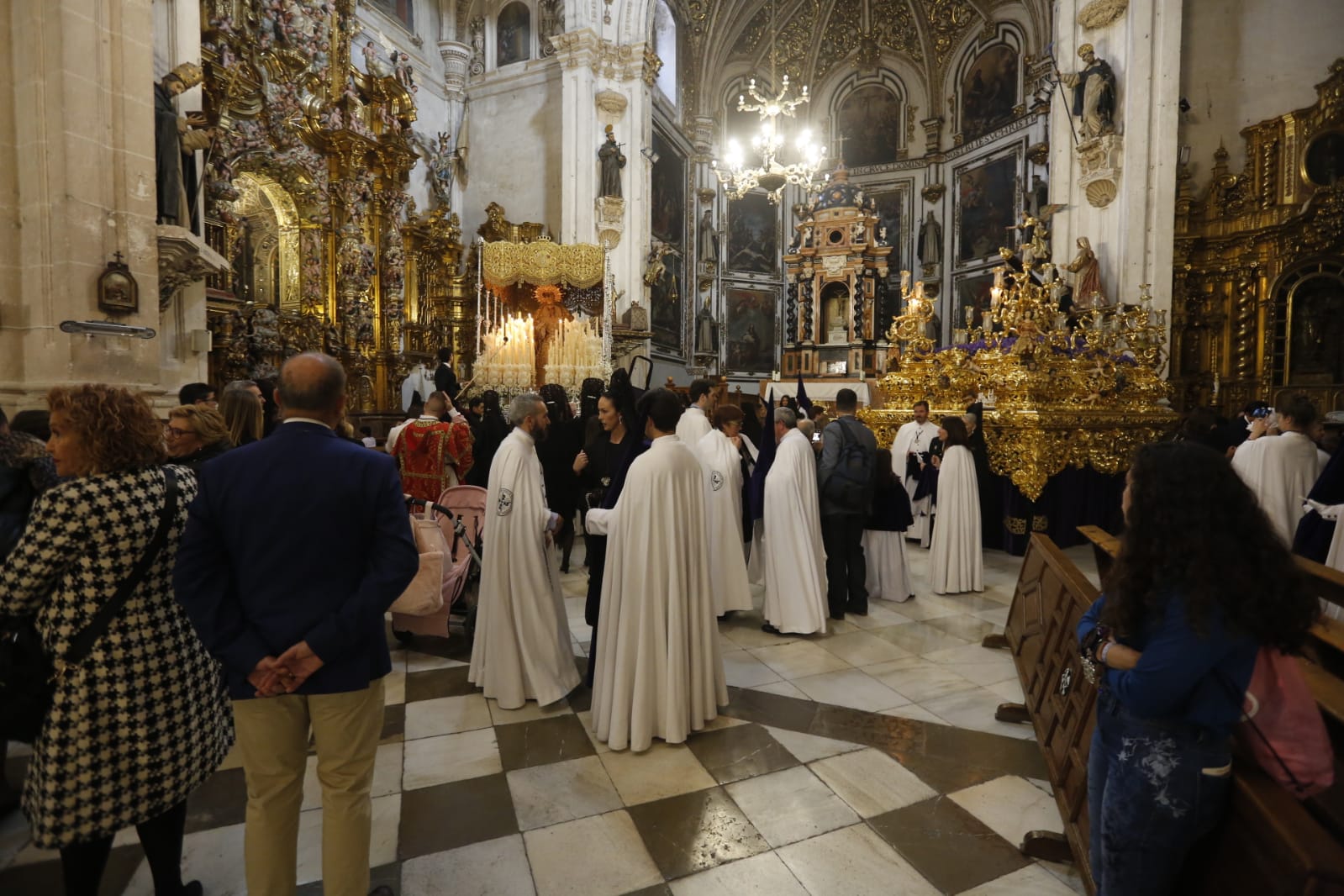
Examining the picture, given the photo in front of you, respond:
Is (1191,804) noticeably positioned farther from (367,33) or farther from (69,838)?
(367,33)

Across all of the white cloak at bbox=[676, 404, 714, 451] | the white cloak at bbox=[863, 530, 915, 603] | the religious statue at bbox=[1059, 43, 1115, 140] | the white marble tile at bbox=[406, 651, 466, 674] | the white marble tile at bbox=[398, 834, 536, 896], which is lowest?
the white marble tile at bbox=[406, 651, 466, 674]

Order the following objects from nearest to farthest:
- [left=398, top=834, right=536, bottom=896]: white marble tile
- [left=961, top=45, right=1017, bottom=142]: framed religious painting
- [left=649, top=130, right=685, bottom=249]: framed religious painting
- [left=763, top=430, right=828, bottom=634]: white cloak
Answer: [left=398, top=834, right=536, bottom=896]: white marble tile < [left=763, top=430, right=828, bottom=634]: white cloak < [left=649, top=130, right=685, bottom=249]: framed religious painting < [left=961, top=45, right=1017, bottom=142]: framed religious painting

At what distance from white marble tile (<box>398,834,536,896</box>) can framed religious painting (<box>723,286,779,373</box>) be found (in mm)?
19221

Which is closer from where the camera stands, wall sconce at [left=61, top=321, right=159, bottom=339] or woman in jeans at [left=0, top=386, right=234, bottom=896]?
woman in jeans at [left=0, top=386, right=234, bottom=896]

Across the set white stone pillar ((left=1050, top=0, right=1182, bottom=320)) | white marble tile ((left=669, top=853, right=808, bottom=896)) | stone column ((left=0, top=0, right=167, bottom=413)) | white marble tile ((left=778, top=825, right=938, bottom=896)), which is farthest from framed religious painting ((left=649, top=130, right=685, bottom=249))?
white marble tile ((left=669, top=853, right=808, bottom=896))

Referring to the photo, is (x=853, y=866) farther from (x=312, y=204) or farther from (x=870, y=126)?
(x=870, y=126)

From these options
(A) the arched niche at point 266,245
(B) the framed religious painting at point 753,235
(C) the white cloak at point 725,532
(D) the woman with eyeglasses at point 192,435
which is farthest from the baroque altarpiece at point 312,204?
(B) the framed religious painting at point 753,235

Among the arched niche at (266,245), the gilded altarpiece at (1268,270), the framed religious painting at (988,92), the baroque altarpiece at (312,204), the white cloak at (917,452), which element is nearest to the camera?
the white cloak at (917,452)

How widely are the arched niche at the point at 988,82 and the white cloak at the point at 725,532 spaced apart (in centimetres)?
1717

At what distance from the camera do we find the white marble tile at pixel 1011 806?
2.73 meters

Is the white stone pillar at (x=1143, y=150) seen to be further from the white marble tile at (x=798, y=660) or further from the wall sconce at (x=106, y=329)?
the wall sconce at (x=106, y=329)

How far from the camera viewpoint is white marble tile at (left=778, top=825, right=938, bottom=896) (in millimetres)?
2389

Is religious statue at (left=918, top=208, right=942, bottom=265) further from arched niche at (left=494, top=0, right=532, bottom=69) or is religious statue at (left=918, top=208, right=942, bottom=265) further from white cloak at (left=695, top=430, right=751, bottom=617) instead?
white cloak at (left=695, top=430, right=751, bottom=617)

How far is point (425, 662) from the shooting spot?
4.48m
